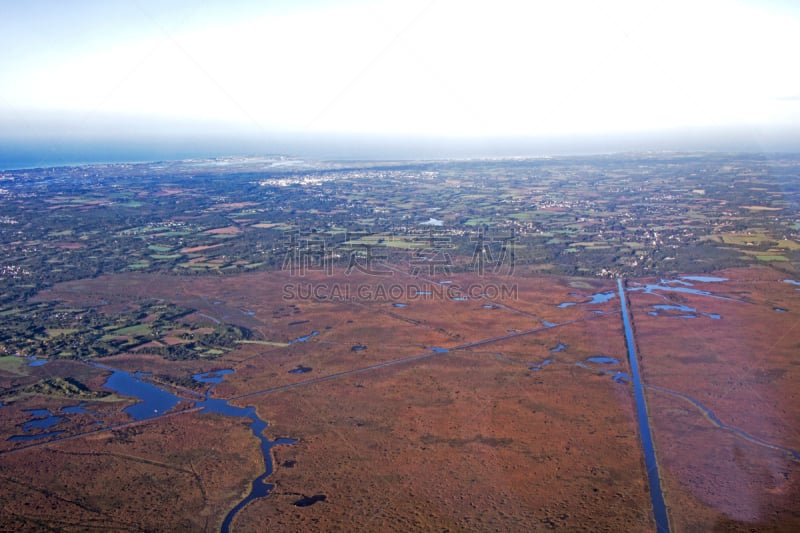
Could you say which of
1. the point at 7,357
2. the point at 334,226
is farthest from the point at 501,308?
the point at 334,226

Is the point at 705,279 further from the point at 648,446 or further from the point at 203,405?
the point at 203,405

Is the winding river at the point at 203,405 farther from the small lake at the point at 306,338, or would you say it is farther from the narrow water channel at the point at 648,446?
the narrow water channel at the point at 648,446

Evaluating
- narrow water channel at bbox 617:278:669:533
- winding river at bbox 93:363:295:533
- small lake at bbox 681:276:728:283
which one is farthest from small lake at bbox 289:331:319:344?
small lake at bbox 681:276:728:283

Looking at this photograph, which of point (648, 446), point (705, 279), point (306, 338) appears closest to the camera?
point (648, 446)

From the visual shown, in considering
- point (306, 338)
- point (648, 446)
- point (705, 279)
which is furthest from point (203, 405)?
point (705, 279)

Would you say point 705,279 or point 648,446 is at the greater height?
point 705,279

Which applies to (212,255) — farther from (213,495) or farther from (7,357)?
(213,495)

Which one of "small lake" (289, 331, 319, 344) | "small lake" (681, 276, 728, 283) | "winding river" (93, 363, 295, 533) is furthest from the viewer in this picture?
"small lake" (681, 276, 728, 283)

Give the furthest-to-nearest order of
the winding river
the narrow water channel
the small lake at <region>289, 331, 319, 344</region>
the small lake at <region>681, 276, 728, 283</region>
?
the small lake at <region>681, 276, 728, 283</region>, the small lake at <region>289, 331, 319, 344</region>, the winding river, the narrow water channel

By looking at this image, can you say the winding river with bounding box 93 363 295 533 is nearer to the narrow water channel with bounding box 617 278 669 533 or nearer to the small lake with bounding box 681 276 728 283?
the narrow water channel with bounding box 617 278 669 533
